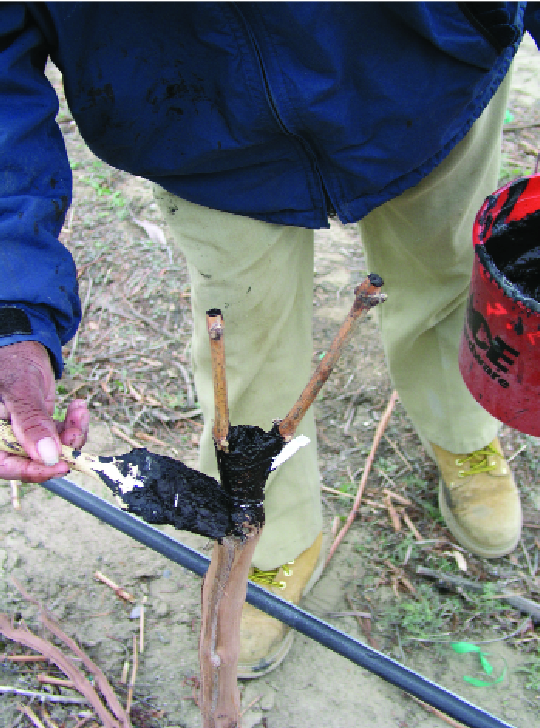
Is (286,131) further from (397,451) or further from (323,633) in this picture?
(397,451)

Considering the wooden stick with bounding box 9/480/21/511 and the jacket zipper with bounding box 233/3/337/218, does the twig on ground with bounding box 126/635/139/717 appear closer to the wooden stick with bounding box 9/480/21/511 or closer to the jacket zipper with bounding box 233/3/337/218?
the wooden stick with bounding box 9/480/21/511

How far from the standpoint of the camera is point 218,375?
1.06 metres

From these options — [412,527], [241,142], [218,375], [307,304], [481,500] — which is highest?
[241,142]

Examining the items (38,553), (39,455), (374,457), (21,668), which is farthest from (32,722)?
(374,457)

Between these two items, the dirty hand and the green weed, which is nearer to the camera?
the dirty hand

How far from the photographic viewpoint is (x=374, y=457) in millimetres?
2824

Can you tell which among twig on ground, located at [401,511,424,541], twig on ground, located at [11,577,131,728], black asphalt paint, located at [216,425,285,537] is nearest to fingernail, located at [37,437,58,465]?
black asphalt paint, located at [216,425,285,537]

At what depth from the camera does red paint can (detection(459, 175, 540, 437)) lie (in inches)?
66.1

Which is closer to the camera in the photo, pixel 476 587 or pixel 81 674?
pixel 81 674

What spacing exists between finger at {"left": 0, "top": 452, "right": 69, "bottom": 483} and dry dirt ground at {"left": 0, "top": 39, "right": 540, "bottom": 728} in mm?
1050

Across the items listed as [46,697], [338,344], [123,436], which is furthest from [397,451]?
[338,344]

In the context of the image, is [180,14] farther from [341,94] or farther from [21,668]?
[21,668]

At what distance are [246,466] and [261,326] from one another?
0.60m

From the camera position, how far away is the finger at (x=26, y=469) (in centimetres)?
128
